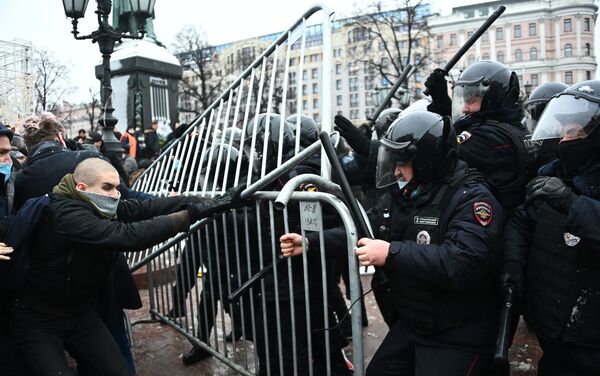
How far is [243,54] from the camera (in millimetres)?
39406

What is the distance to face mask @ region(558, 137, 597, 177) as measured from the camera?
6.97 ft

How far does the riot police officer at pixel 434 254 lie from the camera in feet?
7.18

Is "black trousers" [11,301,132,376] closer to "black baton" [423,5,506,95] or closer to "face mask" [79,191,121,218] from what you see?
"face mask" [79,191,121,218]

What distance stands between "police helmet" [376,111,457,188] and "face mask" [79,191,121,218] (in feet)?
5.41

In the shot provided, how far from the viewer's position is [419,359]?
236 cm

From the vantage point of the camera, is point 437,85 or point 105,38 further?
point 105,38

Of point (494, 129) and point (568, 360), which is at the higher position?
point (494, 129)

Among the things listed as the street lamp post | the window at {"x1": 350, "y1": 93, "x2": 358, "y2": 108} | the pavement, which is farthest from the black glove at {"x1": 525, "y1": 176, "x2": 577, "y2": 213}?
the window at {"x1": 350, "y1": 93, "x2": 358, "y2": 108}

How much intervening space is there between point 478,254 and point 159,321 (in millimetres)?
3600

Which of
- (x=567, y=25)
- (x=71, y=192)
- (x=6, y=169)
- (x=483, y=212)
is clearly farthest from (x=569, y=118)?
(x=567, y=25)

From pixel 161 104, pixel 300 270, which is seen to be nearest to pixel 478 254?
pixel 300 270

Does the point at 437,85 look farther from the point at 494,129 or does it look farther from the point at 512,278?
the point at 512,278

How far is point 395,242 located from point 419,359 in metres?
0.59

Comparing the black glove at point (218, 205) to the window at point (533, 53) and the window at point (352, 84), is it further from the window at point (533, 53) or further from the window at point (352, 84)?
the window at point (352, 84)
